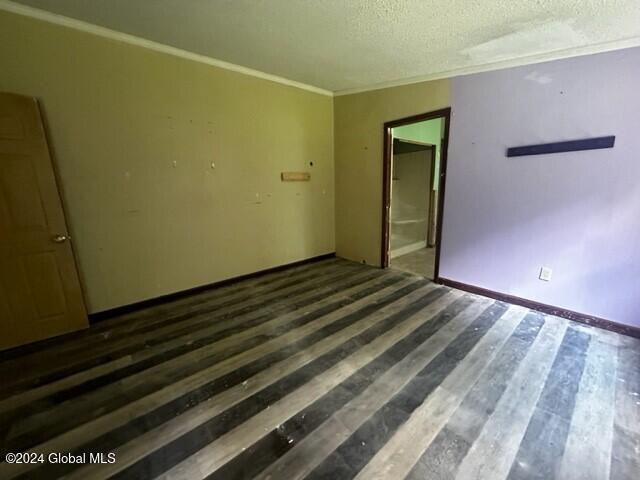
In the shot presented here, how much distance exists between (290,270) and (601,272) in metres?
3.35

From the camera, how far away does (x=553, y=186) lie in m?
2.63

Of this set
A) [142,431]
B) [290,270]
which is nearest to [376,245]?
[290,270]

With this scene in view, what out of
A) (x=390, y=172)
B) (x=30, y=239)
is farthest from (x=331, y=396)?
(x=390, y=172)

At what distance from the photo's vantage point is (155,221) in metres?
2.96

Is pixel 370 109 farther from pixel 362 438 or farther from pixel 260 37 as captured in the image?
pixel 362 438

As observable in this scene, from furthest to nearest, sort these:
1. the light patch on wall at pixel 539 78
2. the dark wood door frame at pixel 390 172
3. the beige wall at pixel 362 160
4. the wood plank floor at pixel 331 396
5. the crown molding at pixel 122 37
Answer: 1. the beige wall at pixel 362 160
2. the dark wood door frame at pixel 390 172
3. the light patch on wall at pixel 539 78
4. the crown molding at pixel 122 37
5. the wood plank floor at pixel 331 396

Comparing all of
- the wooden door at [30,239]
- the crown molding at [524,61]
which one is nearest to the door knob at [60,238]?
the wooden door at [30,239]

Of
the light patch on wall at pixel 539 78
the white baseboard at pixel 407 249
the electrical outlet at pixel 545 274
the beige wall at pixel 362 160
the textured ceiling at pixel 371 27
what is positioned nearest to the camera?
the textured ceiling at pixel 371 27

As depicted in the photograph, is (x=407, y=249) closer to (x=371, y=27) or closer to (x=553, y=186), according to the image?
(x=553, y=186)

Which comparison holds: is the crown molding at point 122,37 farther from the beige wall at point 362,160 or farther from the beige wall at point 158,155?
the beige wall at point 362,160

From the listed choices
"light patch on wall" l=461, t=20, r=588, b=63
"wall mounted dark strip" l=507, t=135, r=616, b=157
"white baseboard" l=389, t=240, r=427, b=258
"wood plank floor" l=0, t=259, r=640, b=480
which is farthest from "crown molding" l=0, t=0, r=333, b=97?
"white baseboard" l=389, t=240, r=427, b=258

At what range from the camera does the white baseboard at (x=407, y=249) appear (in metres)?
4.88

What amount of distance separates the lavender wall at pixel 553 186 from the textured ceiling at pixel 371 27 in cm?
29

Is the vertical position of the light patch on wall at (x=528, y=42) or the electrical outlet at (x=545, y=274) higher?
the light patch on wall at (x=528, y=42)
